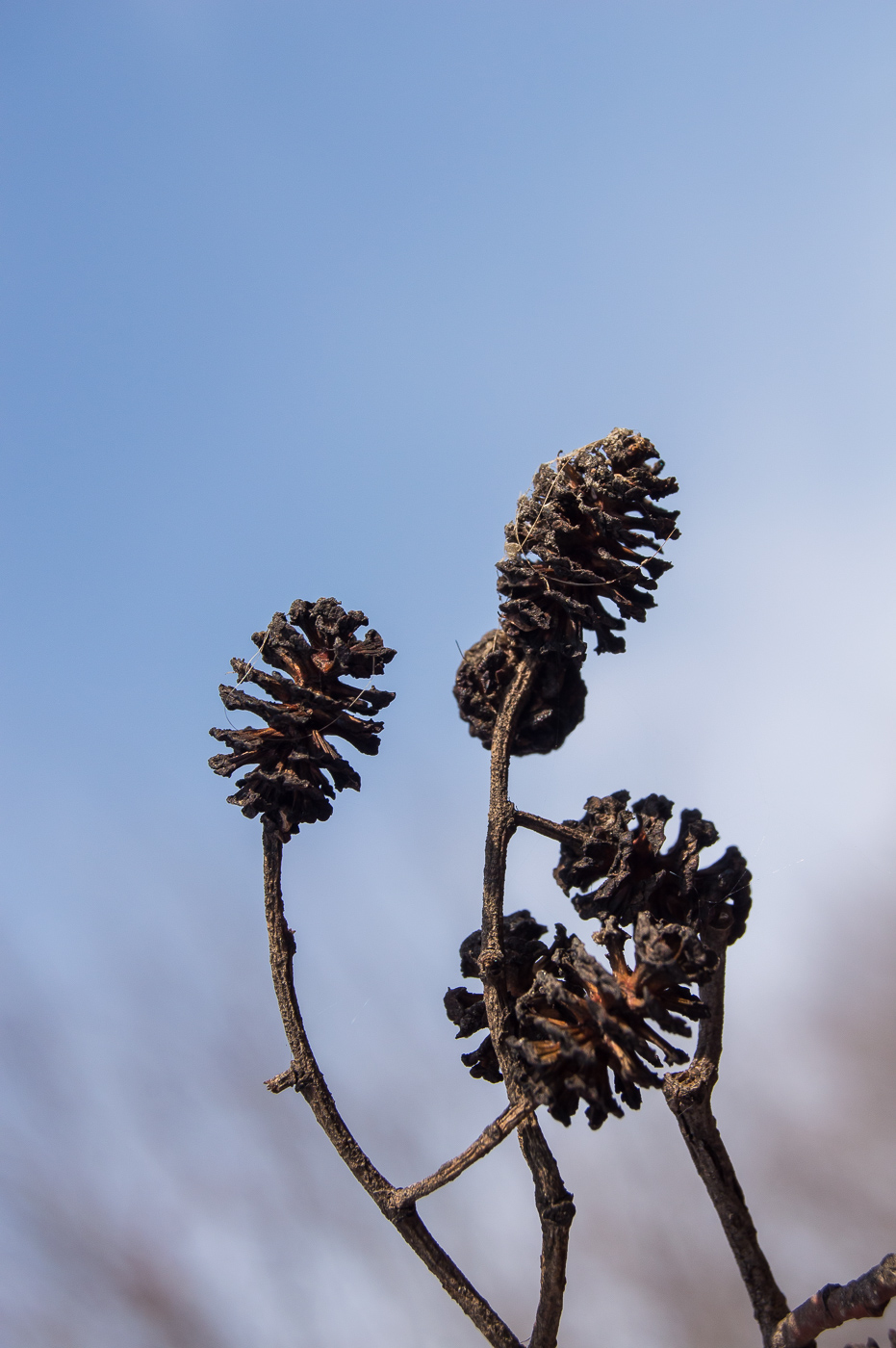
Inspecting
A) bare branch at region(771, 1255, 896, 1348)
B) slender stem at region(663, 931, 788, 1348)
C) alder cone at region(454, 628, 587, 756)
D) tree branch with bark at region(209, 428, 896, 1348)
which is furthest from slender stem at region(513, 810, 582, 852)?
bare branch at region(771, 1255, 896, 1348)

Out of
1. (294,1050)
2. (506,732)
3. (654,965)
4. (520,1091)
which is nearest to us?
(654,965)

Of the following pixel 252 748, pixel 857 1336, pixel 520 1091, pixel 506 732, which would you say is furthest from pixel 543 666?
pixel 857 1336

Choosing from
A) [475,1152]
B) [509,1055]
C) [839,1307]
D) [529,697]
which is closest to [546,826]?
[529,697]

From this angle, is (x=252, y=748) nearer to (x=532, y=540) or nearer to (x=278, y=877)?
(x=278, y=877)

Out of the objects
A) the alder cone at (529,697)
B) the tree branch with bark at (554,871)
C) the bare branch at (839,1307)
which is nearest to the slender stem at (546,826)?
the tree branch with bark at (554,871)

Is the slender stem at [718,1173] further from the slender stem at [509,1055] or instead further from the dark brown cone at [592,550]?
the dark brown cone at [592,550]

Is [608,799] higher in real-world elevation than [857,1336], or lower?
higher

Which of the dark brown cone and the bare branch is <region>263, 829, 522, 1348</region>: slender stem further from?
the dark brown cone

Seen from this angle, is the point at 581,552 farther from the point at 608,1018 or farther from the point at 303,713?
the point at 608,1018
